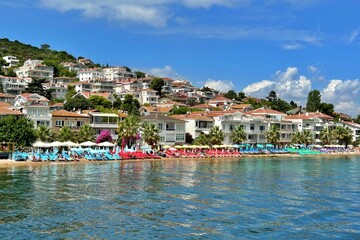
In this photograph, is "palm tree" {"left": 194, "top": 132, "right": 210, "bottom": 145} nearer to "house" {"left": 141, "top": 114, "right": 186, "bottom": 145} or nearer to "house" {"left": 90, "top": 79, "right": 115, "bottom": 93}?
"house" {"left": 141, "top": 114, "right": 186, "bottom": 145}

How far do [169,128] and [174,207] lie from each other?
55.6 metres

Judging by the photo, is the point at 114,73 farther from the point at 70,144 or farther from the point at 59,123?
the point at 70,144

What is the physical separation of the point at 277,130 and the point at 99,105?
40.9 m

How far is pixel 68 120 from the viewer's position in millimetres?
73250

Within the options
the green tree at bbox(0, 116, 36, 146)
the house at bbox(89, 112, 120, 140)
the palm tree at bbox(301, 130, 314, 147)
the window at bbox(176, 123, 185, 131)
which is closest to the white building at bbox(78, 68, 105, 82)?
the palm tree at bbox(301, 130, 314, 147)

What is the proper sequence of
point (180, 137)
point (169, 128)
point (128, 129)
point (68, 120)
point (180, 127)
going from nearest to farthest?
point (128, 129), point (68, 120), point (169, 128), point (180, 137), point (180, 127)

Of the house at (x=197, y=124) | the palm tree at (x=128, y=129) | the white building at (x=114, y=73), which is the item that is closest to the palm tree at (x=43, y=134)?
the palm tree at (x=128, y=129)

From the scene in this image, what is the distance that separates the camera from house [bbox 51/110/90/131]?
236ft

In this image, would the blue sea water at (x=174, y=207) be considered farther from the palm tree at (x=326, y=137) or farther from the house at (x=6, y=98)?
the house at (x=6, y=98)

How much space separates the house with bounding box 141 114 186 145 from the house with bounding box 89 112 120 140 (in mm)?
6947

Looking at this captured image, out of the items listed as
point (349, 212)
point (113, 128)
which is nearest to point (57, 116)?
point (113, 128)

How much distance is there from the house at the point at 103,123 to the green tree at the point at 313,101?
8220 centimetres

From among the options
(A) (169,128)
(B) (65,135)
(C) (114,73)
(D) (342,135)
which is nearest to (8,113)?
(B) (65,135)

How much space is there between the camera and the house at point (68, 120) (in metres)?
72.1
